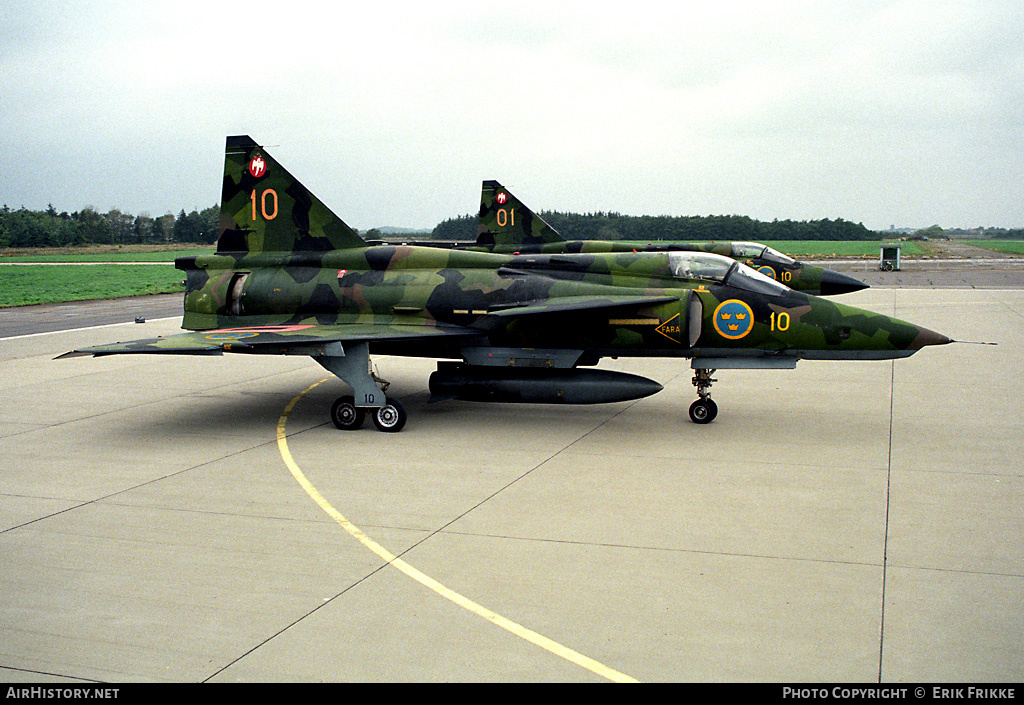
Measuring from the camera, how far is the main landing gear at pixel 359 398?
11.8 metres

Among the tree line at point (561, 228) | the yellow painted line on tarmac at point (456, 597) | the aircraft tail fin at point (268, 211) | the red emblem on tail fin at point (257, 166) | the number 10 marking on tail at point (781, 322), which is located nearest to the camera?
the yellow painted line on tarmac at point (456, 597)

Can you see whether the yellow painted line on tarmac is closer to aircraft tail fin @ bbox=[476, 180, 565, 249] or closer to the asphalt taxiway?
the asphalt taxiway

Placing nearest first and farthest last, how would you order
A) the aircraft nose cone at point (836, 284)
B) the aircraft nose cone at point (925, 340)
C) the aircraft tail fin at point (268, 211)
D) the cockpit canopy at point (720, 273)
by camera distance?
the aircraft nose cone at point (925, 340) → the cockpit canopy at point (720, 273) → the aircraft tail fin at point (268, 211) → the aircraft nose cone at point (836, 284)

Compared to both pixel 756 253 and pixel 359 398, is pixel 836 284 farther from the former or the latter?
pixel 359 398

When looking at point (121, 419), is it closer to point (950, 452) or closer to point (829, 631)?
point (829, 631)

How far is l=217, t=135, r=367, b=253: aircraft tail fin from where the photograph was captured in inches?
556

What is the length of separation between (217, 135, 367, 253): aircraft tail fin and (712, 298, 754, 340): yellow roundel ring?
6041 mm

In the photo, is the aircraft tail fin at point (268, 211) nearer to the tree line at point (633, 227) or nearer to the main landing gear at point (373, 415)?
the main landing gear at point (373, 415)

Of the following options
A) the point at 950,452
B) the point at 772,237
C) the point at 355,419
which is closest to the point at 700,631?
the point at 950,452

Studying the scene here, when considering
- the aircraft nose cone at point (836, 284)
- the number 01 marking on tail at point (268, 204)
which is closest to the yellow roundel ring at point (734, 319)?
the number 01 marking on tail at point (268, 204)

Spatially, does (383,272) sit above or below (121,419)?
above

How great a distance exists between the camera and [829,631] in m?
5.69

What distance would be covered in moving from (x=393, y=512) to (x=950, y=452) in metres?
6.89

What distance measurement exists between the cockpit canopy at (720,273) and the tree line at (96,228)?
272ft
